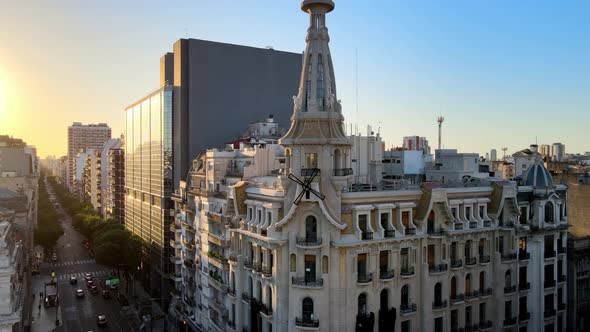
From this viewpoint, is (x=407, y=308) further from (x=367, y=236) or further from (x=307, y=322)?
(x=307, y=322)

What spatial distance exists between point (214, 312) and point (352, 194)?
101ft

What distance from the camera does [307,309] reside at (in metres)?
47.7

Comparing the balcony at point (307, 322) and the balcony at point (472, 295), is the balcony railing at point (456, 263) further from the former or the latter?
the balcony at point (307, 322)

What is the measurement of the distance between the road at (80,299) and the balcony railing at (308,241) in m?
54.7

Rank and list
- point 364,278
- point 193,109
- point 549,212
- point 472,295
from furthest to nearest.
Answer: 1. point 193,109
2. point 549,212
3. point 472,295
4. point 364,278

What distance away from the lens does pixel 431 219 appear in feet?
176

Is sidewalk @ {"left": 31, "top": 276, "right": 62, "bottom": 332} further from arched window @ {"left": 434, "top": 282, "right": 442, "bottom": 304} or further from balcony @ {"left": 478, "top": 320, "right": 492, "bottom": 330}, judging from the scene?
balcony @ {"left": 478, "top": 320, "right": 492, "bottom": 330}

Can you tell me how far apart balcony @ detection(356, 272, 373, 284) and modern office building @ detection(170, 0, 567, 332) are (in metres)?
0.17

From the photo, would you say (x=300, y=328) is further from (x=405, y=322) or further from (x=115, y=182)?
(x=115, y=182)

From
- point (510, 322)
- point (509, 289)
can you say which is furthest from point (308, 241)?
point (510, 322)

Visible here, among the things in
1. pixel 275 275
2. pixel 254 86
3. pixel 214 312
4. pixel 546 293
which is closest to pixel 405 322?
pixel 275 275

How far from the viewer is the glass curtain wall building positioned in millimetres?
96188

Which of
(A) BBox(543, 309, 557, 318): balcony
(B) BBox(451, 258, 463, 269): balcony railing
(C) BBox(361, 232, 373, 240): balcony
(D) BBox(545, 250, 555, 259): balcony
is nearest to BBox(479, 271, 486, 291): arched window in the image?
(B) BBox(451, 258, 463, 269): balcony railing

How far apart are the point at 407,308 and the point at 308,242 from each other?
14140 millimetres
